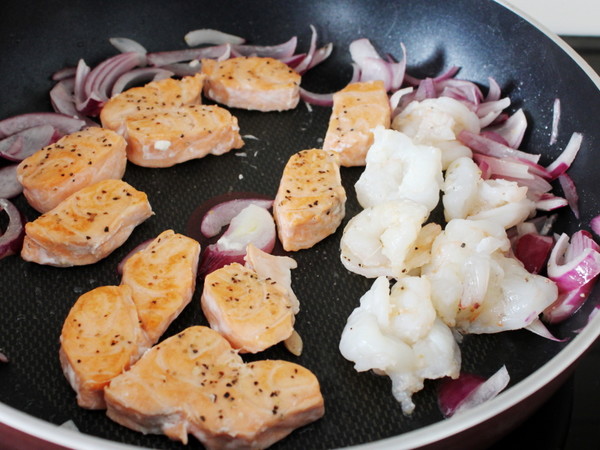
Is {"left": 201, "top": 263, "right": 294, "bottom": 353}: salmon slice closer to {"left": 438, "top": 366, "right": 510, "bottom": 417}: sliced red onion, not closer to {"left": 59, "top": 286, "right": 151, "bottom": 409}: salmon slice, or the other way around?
{"left": 59, "top": 286, "right": 151, "bottom": 409}: salmon slice

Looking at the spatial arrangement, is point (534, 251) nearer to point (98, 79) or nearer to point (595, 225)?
point (595, 225)

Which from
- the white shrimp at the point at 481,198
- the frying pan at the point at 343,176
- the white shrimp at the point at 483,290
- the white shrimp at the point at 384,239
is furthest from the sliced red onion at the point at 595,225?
the white shrimp at the point at 384,239

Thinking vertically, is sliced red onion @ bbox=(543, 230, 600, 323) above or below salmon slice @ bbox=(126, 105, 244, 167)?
above

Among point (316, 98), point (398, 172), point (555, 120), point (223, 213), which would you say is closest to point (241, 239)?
point (223, 213)

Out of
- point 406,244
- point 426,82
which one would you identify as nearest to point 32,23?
point 426,82

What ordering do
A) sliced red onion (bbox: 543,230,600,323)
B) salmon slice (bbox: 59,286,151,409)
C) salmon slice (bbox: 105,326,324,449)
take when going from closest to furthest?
salmon slice (bbox: 105,326,324,449)
salmon slice (bbox: 59,286,151,409)
sliced red onion (bbox: 543,230,600,323)

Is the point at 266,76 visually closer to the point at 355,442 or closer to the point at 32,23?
the point at 32,23

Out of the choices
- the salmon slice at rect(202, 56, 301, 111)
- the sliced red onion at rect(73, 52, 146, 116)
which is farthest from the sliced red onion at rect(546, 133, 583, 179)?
the sliced red onion at rect(73, 52, 146, 116)
